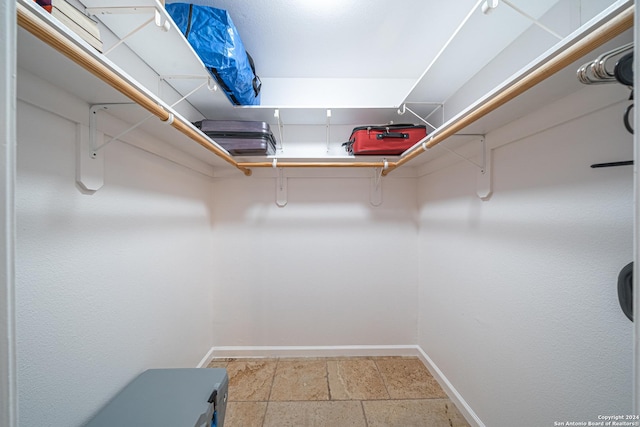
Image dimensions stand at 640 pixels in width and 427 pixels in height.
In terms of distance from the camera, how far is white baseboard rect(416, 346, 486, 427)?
1285 mm

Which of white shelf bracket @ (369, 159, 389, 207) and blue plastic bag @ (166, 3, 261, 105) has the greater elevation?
blue plastic bag @ (166, 3, 261, 105)

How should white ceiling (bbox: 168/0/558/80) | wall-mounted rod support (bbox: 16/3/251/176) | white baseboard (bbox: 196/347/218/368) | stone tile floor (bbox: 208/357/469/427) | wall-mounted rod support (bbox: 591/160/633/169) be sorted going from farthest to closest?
1. white baseboard (bbox: 196/347/218/368)
2. stone tile floor (bbox: 208/357/469/427)
3. white ceiling (bbox: 168/0/558/80)
4. wall-mounted rod support (bbox: 591/160/633/169)
5. wall-mounted rod support (bbox: 16/3/251/176)

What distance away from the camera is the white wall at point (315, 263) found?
1.99 m

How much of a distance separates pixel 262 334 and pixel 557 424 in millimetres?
1817

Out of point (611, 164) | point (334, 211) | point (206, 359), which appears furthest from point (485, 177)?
point (206, 359)

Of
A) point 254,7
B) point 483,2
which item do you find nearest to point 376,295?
point 483,2

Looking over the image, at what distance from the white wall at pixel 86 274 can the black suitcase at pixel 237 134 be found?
0.34 metres

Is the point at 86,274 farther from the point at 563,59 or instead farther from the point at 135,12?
the point at 563,59

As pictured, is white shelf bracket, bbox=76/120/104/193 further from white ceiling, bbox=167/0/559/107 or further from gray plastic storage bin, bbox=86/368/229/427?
white ceiling, bbox=167/0/559/107

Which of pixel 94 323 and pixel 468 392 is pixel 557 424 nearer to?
pixel 468 392

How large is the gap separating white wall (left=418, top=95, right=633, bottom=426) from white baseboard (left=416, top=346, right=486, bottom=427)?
37mm

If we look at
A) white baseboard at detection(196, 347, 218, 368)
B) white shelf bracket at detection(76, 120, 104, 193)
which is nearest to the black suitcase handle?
white shelf bracket at detection(76, 120, 104, 193)

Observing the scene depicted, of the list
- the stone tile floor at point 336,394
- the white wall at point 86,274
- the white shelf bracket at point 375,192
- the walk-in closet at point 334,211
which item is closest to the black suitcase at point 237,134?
the walk-in closet at point 334,211

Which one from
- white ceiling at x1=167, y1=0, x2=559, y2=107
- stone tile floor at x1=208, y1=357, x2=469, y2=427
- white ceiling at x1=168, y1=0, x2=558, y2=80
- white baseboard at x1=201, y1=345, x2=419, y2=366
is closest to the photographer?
white ceiling at x1=167, y1=0, x2=559, y2=107
